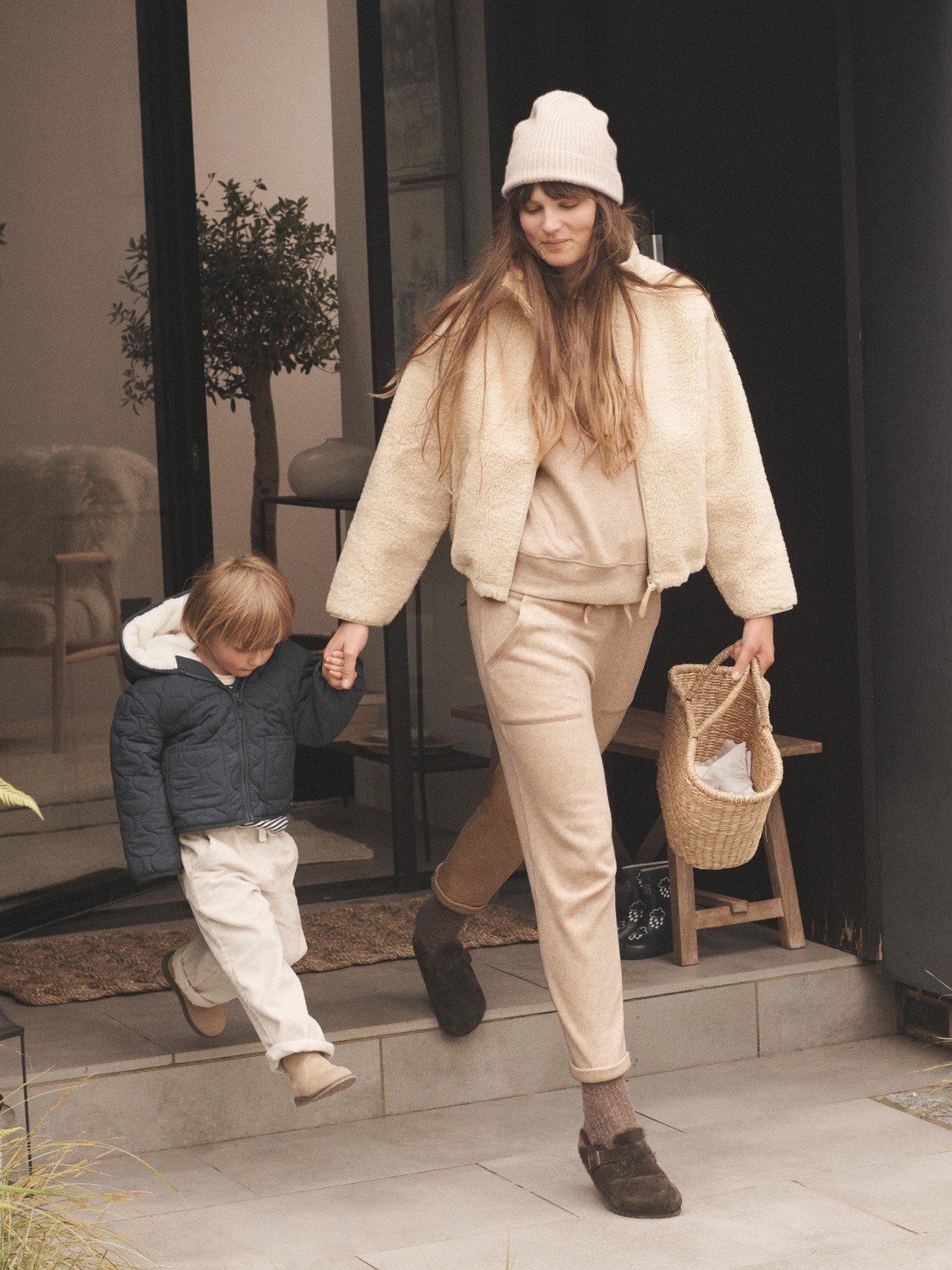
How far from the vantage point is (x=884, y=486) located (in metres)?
3.61

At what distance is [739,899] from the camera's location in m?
4.08

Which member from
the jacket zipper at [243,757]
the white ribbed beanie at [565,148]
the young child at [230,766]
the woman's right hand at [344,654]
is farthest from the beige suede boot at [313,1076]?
the white ribbed beanie at [565,148]

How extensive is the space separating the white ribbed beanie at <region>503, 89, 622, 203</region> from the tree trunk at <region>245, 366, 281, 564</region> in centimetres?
317

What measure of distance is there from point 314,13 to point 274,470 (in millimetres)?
1730

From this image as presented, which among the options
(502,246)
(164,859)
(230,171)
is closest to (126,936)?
(164,859)

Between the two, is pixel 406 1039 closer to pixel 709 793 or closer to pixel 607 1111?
pixel 607 1111

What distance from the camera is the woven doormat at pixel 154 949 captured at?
146 inches

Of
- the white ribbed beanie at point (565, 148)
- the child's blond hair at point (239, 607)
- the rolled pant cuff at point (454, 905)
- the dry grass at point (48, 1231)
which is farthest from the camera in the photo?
the rolled pant cuff at point (454, 905)

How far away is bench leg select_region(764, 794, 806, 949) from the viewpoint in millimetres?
3852

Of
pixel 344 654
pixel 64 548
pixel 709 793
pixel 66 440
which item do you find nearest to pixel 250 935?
pixel 344 654

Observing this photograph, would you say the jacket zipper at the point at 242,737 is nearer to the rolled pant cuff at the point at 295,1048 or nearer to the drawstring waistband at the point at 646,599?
the rolled pant cuff at the point at 295,1048

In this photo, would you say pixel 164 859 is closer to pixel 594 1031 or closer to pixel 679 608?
pixel 594 1031

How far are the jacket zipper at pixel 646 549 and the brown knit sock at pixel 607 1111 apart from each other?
816mm

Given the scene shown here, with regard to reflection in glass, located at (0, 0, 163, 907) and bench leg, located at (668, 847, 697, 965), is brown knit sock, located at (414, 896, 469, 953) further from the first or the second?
reflection in glass, located at (0, 0, 163, 907)
